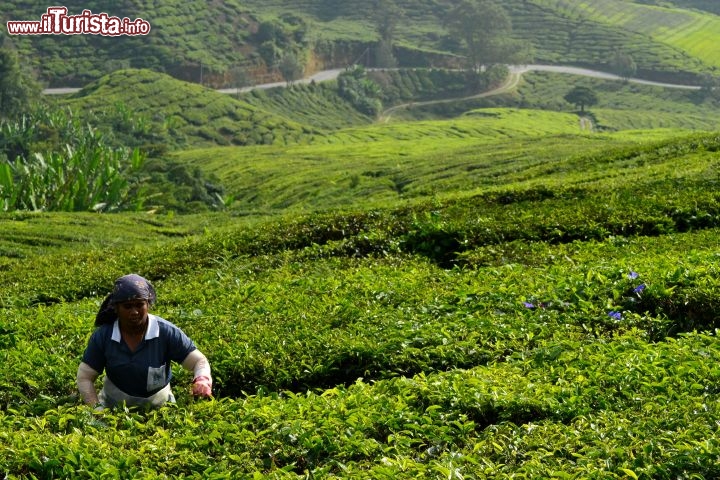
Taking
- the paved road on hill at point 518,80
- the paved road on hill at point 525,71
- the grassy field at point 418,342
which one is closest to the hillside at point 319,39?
the paved road on hill at point 525,71

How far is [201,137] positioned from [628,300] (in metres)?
81.6

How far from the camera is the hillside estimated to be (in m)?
112

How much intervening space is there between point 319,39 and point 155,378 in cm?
13026

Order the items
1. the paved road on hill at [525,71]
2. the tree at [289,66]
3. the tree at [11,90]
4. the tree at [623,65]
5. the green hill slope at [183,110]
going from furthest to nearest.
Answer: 1. the tree at [623,65]
2. the tree at [289,66]
3. the paved road on hill at [525,71]
4. the green hill slope at [183,110]
5. the tree at [11,90]

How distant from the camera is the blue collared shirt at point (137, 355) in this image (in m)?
7.12

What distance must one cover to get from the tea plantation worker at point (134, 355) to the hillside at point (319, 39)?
348 feet

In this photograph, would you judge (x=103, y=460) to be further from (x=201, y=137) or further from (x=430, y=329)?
(x=201, y=137)

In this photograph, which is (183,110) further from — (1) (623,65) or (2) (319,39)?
(1) (623,65)

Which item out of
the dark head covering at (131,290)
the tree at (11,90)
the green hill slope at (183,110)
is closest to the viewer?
the dark head covering at (131,290)

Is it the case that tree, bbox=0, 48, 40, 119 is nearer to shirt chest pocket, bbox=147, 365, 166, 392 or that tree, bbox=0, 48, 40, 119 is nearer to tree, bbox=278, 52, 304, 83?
tree, bbox=278, 52, 304, 83

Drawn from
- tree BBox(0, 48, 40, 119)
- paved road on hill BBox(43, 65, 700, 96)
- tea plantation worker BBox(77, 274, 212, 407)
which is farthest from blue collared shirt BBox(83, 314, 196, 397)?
paved road on hill BBox(43, 65, 700, 96)

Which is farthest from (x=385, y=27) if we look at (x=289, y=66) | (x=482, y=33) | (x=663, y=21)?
(x=663, y=21)

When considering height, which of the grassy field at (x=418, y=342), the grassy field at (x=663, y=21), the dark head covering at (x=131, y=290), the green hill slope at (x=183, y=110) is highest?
the dark head covering at (x=131, y=290)

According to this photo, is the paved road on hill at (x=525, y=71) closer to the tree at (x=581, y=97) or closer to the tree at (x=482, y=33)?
the tree at (x=482, y=33)
